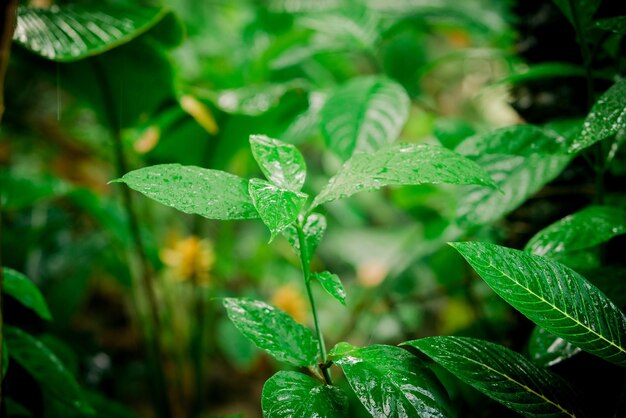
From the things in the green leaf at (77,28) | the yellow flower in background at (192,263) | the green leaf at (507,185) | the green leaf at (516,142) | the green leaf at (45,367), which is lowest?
the green leaf at (45,367)

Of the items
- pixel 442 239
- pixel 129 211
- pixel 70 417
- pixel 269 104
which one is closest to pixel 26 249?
pixel 129 211

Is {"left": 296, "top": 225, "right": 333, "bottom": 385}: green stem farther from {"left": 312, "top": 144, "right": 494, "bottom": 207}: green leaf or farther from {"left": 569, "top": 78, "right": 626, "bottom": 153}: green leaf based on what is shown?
{"left": 569, "top": 78, "right": 626, "bottom": 153}: green leaf

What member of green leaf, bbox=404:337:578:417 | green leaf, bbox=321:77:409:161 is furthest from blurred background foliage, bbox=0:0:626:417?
green leaf, bbox=404:337:578:417

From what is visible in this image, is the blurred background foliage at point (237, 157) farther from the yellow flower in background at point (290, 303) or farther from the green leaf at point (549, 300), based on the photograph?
the green leaf at point (549, 300)

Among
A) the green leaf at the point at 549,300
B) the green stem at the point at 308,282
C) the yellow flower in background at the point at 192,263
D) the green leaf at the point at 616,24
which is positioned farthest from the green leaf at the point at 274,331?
the yellow flower in background at the point at 192,263

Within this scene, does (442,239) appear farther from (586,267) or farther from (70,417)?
(70,417)
